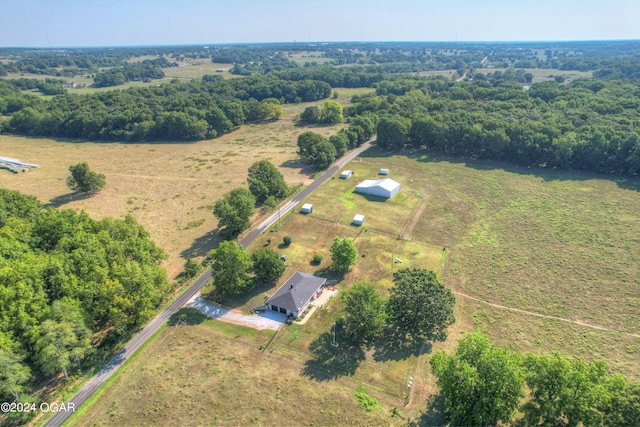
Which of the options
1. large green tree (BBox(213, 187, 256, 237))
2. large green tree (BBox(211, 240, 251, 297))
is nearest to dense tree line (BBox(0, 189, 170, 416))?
large green tree (BBox(211, 240, 251, 297))

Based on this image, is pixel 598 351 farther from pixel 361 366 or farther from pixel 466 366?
pixel 361 366

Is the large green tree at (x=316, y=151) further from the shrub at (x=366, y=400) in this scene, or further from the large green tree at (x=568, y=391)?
the large green tree at (x=568, y=391)

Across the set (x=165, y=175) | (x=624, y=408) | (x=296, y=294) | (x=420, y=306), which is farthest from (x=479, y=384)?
(x=165, y=175)

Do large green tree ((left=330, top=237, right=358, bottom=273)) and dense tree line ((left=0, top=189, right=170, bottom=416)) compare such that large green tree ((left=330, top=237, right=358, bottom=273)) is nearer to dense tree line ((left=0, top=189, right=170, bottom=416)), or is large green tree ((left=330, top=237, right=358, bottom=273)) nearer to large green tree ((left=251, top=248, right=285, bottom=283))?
large green tree ((left=251, top=248, right=285, bottom=283))

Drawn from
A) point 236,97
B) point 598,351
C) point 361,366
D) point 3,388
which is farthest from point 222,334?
point 236,97

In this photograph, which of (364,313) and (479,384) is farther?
(364,313)

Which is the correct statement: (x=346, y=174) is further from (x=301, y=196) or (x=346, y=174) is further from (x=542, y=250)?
(x=542, y=250)

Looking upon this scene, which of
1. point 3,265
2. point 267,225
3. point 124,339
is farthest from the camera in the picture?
point 267,225

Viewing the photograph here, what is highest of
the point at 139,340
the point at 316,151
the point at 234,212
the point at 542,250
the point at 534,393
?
the point at 234,212
